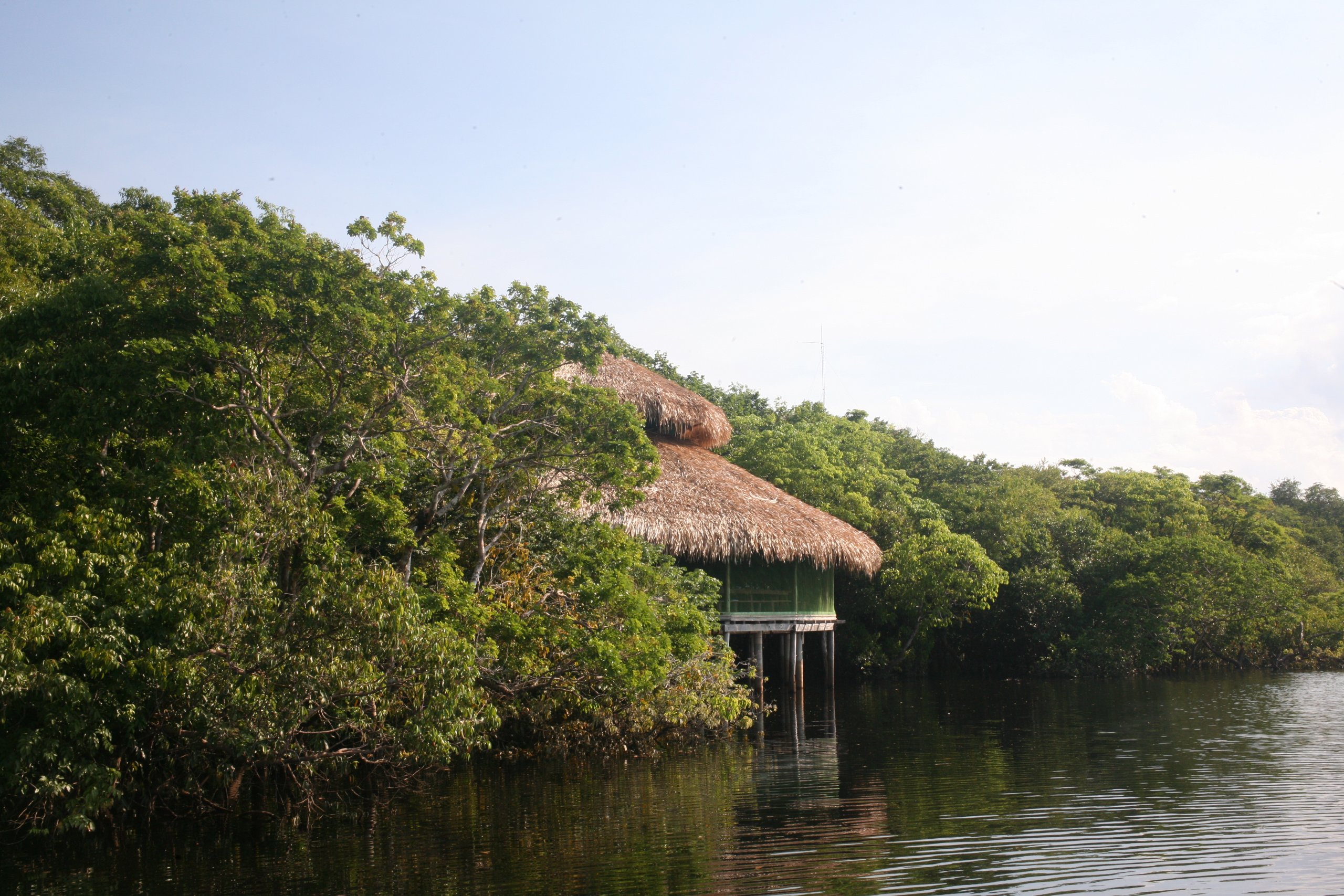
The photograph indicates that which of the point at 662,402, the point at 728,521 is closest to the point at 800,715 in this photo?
the point at 728,521

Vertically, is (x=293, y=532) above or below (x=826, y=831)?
above

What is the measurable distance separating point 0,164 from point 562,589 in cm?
2108

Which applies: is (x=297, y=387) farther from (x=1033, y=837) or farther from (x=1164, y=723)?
(x=1164, y=723)

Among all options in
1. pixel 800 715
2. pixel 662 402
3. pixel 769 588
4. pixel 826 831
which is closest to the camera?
pixel 826 831

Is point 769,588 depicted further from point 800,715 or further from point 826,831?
point 826,831

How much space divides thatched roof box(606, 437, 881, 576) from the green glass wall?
359 millimetres

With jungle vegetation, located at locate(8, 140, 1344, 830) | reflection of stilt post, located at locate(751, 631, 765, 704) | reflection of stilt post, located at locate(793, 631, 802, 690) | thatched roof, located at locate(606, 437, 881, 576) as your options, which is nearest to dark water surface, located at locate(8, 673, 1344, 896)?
jungle vegetation, located at locate(8, 140, 1344, 830)

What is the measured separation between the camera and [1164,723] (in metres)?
17.3

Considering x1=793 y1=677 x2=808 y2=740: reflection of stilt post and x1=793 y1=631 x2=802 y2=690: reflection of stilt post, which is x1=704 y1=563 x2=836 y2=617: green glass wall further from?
x1=793 y1=677 x2=808 y2=740: reflection of stilt post

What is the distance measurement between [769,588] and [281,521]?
11.7 m

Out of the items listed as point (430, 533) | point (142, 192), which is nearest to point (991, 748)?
point (430, 533)

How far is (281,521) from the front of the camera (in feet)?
31.7

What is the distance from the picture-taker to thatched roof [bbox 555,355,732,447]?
20.8 metres

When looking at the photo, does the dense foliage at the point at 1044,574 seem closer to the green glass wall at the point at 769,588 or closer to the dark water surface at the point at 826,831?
the green glass wall at the point at 769,588
